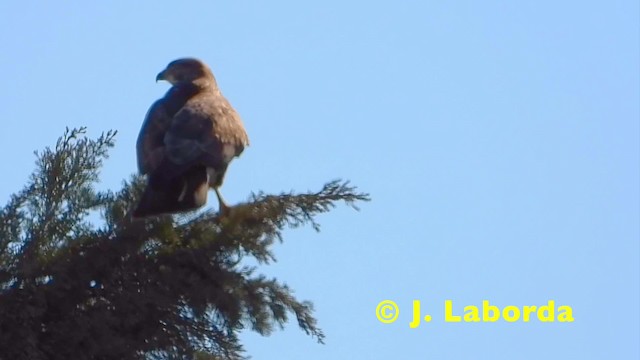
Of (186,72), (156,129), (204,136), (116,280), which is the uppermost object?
(186,72)

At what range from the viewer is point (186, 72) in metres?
8.69

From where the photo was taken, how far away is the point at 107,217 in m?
5.14

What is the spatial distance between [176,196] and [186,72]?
2.57 meters

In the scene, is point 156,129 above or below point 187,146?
above

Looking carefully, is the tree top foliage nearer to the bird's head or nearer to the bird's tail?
the bird's tail

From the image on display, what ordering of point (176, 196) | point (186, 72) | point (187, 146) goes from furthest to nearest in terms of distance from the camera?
point (186, 72)
point (187, 146)
point (176, 196)

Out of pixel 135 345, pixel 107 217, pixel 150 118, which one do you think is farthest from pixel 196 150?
pixel 135 345

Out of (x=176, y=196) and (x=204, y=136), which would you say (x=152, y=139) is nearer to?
(x=204, y=136)

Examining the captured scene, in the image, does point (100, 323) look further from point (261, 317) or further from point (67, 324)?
point (261, 317)

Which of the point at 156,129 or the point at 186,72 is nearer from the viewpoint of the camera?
the point at 156,129

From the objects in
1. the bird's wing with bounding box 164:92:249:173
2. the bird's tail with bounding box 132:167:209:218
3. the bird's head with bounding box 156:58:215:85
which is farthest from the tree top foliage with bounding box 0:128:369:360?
the bird's head with bounding box 156:58:215:85

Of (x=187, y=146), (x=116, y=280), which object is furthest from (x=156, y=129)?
(x=116, y=280)

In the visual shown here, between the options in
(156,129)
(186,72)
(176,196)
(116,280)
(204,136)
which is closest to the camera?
(116,280)

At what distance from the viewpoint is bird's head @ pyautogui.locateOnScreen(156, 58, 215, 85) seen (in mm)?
8534
